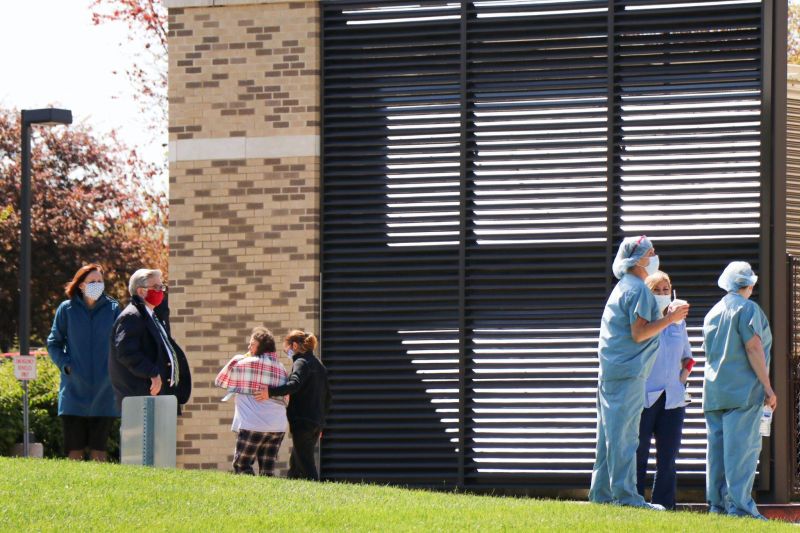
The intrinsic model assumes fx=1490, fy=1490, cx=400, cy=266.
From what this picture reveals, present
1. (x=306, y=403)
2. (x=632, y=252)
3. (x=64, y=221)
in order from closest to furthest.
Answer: (x=632, y=252) → (x=306, y=403) → (x=64, y=221)

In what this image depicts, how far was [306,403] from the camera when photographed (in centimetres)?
1283

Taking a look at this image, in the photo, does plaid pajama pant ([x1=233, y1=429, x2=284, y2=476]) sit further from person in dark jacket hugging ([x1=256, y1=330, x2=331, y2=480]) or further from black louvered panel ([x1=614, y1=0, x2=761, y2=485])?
black louvered panel ([x1=614, y1=0, x2=761, y2=485])

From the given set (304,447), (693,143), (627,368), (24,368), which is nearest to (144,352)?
(304,447)

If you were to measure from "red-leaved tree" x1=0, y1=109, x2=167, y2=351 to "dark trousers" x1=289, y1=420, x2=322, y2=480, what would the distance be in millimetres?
23245

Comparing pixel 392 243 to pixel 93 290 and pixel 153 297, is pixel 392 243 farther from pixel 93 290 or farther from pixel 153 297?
pixel 93 290

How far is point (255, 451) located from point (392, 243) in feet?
8.09

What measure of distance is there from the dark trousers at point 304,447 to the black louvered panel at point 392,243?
0.94 metres

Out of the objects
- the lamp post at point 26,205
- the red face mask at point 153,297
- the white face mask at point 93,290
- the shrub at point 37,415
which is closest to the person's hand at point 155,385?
the red face mask at point 153,297

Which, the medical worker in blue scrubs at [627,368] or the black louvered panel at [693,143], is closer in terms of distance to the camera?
the medical worker in blue scrubs at [627,368]

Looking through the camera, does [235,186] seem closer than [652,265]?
No

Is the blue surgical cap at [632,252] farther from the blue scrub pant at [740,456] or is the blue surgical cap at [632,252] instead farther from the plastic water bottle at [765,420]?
the plastic water bottle at [765,420]

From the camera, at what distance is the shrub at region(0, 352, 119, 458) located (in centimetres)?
1764

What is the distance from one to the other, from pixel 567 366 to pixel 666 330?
2.06 meters

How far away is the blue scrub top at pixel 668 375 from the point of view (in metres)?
11.3
